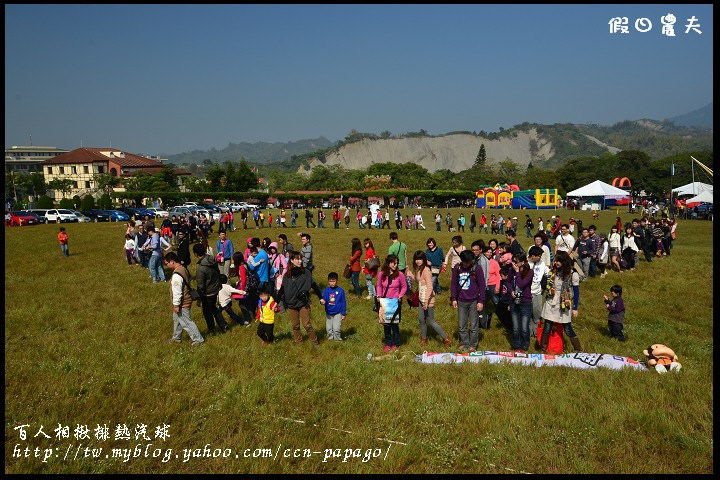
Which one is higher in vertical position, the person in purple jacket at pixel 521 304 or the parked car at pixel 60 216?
the parked car at pixel 60 216

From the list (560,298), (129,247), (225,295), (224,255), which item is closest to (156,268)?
(224,255)

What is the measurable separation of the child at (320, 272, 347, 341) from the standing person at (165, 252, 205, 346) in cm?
243

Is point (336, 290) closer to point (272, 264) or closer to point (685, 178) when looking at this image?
point (272, 264)

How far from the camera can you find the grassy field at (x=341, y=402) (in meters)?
5.09

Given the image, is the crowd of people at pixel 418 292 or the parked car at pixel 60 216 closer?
the crowd of people at pixel 418 292

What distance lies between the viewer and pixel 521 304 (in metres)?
8.24

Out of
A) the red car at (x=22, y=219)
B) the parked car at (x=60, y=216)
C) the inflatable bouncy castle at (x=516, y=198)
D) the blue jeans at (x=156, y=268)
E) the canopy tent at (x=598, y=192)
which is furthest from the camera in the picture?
the inflatable bouncy castle at (x=516, y=198)

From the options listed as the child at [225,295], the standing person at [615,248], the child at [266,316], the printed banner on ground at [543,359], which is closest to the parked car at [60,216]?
the child at [225,295]

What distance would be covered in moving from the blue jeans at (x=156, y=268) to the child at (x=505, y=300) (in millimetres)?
10313

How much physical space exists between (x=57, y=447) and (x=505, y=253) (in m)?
9.16

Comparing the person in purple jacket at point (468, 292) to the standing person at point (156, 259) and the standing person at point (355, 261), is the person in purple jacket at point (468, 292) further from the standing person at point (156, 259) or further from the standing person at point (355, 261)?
the standing person at point (156, 259)

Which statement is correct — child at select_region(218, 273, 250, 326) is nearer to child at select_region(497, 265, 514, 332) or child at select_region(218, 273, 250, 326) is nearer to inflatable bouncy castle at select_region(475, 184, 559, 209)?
child at select_region(497, 265, 514, 332)

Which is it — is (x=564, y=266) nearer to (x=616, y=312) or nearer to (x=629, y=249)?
(x=616, y=312)
